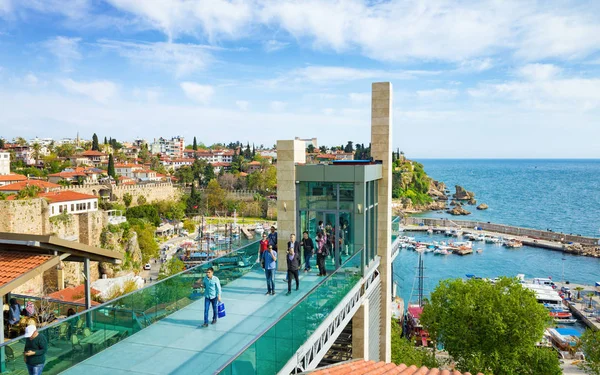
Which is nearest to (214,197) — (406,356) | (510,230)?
(510,230)

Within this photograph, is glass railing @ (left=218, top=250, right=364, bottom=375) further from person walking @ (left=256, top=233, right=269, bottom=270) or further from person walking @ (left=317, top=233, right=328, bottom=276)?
person walking @ (left=256, top=233, right=269, bottom=270)

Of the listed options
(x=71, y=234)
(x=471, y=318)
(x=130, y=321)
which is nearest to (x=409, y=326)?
(x=471, y=318)

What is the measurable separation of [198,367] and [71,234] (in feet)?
125

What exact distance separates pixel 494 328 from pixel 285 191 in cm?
1505

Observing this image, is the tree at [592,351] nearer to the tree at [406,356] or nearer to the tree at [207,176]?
the tree at [406,356]

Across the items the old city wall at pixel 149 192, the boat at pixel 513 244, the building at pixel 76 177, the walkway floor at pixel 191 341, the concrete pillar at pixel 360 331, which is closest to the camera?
the walkway floor at pixel 191 341

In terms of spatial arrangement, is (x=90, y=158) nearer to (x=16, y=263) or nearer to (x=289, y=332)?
(x=16, y=263)

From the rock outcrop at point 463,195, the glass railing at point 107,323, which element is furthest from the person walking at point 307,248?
the rock outcrop at point 463,195

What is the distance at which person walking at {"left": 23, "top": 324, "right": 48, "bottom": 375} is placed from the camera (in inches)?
256

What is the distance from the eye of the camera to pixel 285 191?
14.3 m

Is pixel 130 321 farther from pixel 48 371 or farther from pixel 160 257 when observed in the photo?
pixel 160 257

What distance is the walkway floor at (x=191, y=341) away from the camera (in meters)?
7.38

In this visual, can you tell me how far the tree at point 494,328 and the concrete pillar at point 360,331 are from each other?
1050cm

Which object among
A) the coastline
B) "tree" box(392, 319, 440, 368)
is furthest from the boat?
"tree" box(392, 319, 440, 368)
